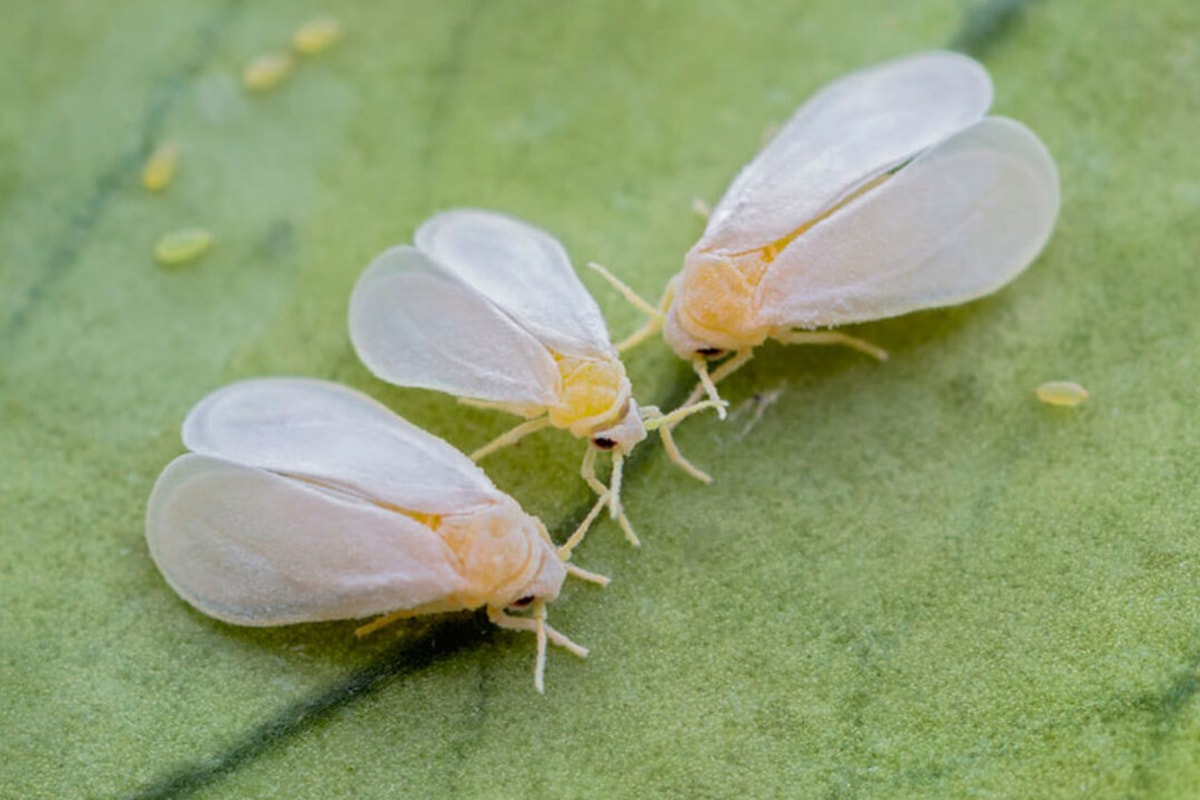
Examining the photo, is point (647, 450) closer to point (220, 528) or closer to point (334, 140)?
point (220, 528)

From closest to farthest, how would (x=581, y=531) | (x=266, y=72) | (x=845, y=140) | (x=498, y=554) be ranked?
(x=498, y=554) < (x=581, y=531) < (x=845, y=140) < (x=266, y=72)

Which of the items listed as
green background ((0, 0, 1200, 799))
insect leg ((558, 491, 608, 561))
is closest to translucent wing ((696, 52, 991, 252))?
green background ((0, 0, 1200, 799))

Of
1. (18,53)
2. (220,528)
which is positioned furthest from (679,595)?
(18,53)

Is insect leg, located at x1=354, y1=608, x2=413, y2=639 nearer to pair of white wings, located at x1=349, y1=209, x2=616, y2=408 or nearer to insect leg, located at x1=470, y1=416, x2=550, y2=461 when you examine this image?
insect leg, located at x1=470, y1=416, x2=550, y2=461

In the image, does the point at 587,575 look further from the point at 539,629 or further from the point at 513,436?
the point at 513,436

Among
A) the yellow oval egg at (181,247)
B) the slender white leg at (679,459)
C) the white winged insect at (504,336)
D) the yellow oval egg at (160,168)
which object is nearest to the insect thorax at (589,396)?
the white winged insect at (504,336)

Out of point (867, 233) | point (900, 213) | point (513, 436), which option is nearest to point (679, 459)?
point (513, 436)

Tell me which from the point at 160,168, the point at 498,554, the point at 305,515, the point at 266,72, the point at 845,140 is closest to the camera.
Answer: the point at 498,554
